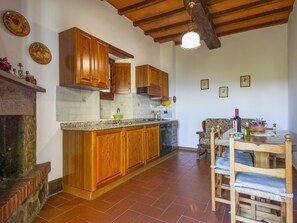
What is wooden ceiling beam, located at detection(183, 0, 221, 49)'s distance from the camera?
290 centimetres

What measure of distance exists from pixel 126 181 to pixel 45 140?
51.6 inches

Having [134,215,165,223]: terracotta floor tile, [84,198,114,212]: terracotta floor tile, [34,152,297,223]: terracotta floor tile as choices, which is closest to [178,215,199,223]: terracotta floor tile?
[34,152,297,223]: terracotta floor tile

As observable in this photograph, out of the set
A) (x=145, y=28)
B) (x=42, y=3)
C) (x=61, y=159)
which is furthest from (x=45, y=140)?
(x=145, y=28)

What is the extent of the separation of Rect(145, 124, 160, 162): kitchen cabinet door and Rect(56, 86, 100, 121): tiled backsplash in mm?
1008

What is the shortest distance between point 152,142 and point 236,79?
8.85ft

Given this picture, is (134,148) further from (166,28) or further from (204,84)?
(166,28)

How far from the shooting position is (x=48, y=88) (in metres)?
2.31

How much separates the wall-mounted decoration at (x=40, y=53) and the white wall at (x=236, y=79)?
354cm

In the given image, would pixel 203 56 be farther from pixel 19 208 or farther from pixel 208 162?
pixel 19 208

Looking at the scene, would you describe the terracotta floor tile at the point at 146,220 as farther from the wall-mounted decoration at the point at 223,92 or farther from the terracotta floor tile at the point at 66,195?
the wall-mounted decoration at the point at 223,92

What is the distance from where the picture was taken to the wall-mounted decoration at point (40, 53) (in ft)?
7.00

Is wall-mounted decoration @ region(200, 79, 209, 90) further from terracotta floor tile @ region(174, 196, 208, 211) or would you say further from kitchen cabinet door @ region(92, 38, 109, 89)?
terracotta floor tile @ region(174, 196, 208, 211)

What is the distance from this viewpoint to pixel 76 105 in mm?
2668

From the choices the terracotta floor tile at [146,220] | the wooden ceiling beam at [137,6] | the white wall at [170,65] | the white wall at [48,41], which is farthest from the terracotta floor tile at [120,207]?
the wooden ceiling beam at [137,6]
